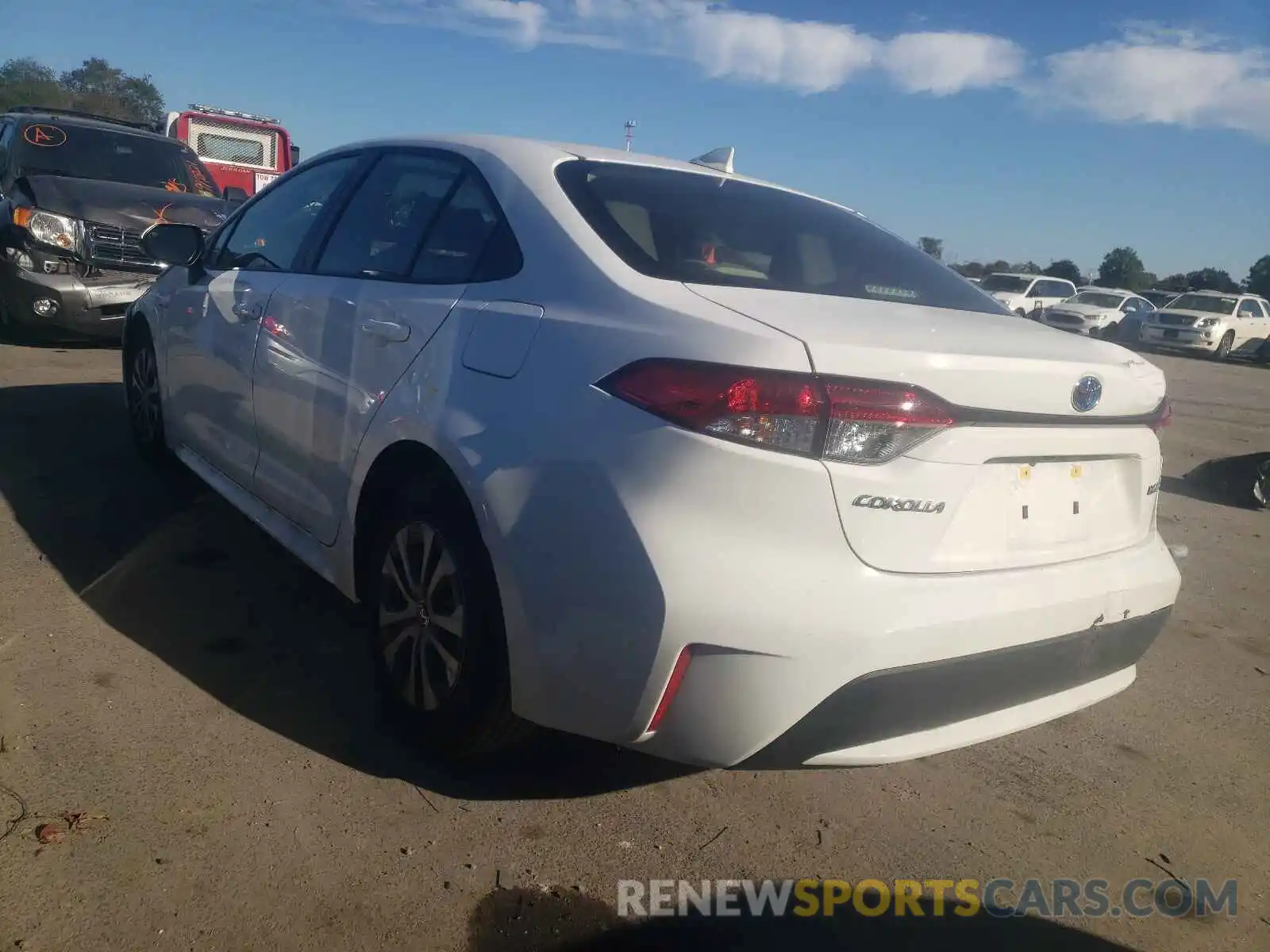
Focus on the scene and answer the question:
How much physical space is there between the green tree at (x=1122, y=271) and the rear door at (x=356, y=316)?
2535 inches

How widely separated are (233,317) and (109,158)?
21.5ft

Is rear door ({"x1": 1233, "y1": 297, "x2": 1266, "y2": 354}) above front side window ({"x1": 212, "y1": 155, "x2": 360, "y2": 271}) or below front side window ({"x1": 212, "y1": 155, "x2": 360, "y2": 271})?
below

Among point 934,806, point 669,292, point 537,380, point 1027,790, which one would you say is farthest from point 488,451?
point 1027,790

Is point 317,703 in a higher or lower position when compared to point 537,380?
lower

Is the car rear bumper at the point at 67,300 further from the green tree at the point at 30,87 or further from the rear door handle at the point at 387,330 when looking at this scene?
the green tree at the point at 30,87

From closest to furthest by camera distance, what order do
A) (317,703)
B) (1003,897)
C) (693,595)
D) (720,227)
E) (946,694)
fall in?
(693,595)
(946,694)
(1003,897)
(720,227)
(317,703)

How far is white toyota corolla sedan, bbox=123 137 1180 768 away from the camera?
2150 millimetres

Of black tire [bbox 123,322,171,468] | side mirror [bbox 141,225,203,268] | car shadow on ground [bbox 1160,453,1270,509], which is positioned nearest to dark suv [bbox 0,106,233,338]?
black tire [bbox 123,322,171,468]

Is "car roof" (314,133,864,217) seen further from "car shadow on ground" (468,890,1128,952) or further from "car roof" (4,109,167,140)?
"car roof" (4,109,167,140)

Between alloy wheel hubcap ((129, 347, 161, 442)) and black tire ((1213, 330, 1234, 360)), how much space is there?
2701 cm

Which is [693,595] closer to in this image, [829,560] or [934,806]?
[829,560]

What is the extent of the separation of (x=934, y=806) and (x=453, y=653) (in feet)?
4.58

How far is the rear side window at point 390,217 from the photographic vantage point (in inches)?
124

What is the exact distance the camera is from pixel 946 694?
92.0 inches
